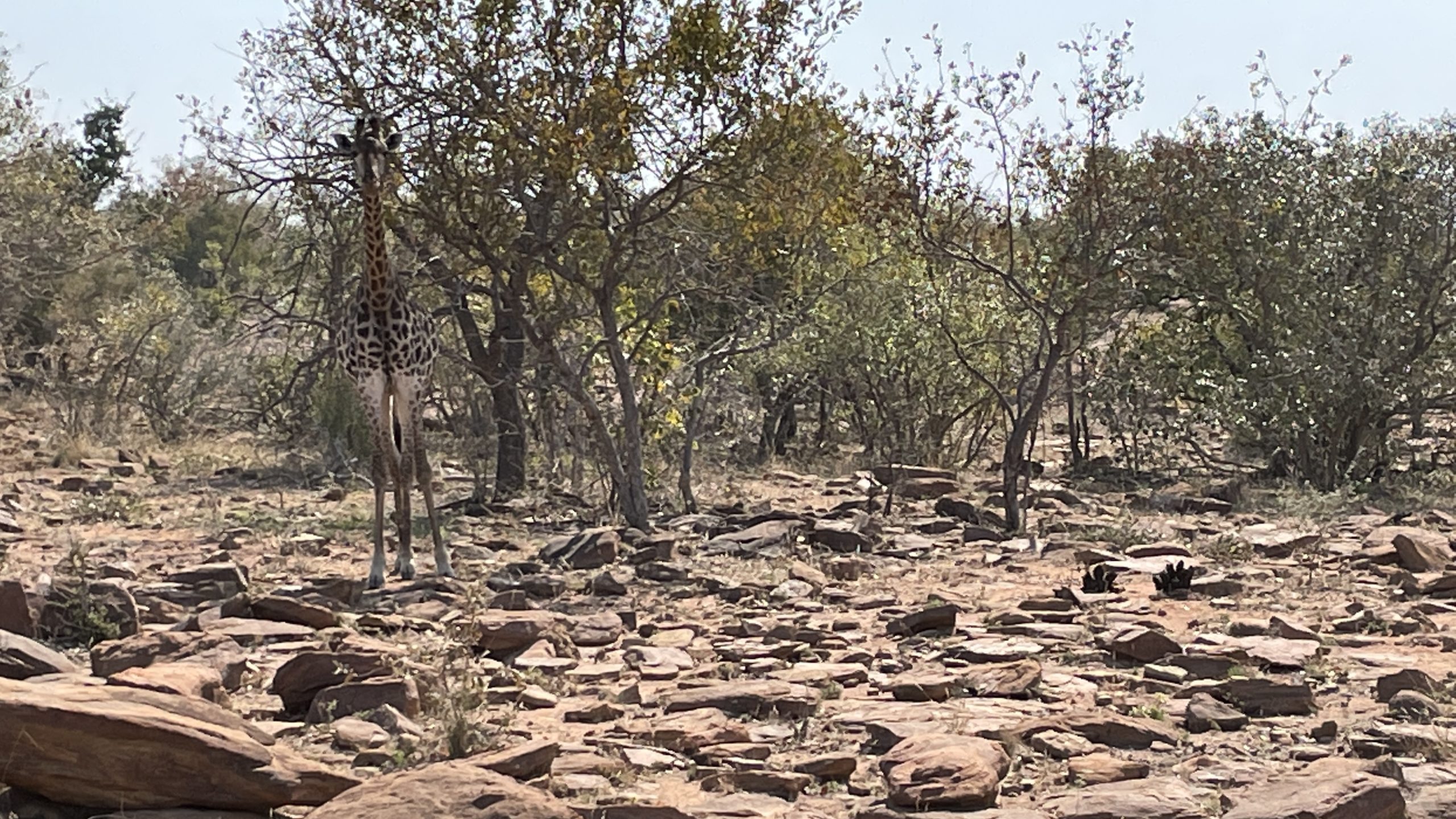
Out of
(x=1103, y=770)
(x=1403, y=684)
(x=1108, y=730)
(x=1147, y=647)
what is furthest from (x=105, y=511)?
(x=1403, y=684)

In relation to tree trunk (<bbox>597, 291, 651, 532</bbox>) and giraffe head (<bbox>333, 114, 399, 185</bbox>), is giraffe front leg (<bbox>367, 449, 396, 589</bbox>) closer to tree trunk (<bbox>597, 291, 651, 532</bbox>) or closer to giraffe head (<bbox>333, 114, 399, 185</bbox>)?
giraffe head (<bbox>333, 114, 399, 185</bbox>)

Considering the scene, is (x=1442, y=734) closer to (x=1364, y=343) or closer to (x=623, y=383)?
(x=623, y=383)

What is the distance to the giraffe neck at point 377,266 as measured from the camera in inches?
447

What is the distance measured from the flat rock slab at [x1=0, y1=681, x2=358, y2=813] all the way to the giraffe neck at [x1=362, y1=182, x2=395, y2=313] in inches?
263

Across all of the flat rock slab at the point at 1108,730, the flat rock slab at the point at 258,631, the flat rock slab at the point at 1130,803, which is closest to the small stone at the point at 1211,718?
the flat rock slab at the point at 1108,730

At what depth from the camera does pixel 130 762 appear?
16.0 feet

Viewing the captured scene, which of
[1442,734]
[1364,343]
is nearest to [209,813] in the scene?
[1442,734]

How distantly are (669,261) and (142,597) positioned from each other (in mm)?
6330

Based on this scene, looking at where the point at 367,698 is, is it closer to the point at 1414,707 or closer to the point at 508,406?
the point at 1414,707

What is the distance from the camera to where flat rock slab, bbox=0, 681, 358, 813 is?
192 inches

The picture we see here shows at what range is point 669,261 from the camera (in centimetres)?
1451

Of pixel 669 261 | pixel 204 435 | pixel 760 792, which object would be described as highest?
pixel 669 261

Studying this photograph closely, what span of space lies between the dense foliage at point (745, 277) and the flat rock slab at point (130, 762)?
789cm

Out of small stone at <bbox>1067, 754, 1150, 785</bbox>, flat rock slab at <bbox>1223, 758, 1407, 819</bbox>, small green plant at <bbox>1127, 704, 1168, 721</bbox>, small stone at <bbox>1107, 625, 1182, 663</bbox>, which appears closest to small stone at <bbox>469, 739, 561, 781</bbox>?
small stone at <bbox>1067, 754, 1150, 785</bbox>
